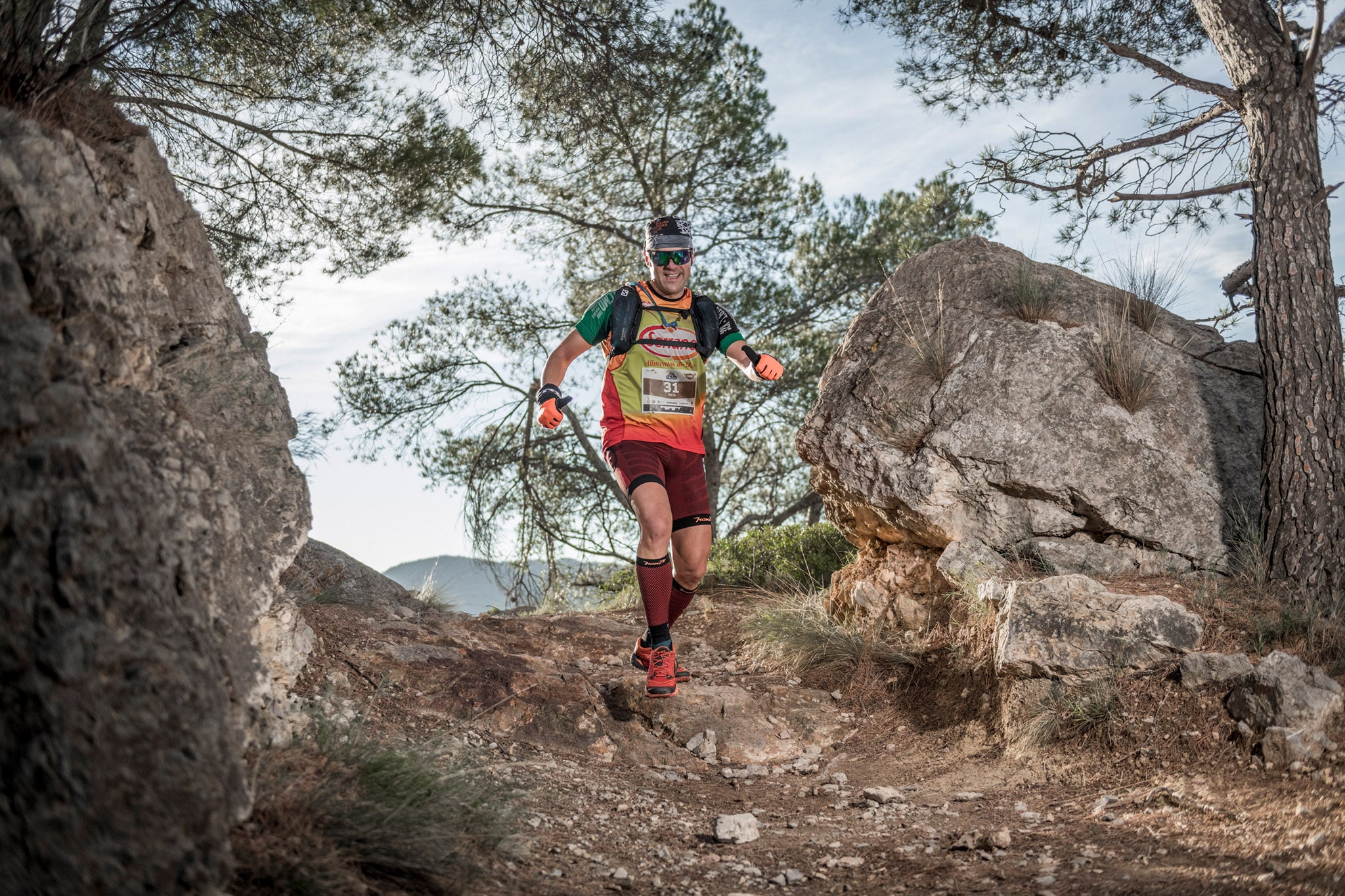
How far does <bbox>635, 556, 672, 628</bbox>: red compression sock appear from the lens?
5266mm

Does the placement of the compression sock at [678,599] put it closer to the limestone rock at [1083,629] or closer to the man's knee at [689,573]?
the man's knee at [689,573]

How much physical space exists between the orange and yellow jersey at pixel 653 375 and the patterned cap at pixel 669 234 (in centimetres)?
27

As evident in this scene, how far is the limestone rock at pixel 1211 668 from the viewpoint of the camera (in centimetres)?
427

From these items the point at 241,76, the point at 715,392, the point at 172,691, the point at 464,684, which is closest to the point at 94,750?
the point at 172,691

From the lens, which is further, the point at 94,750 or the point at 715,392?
the point at 715,392

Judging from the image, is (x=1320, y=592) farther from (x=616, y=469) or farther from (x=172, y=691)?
(x=172, y=691)

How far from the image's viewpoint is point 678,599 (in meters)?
5.76

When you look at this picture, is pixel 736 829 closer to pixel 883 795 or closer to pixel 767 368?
pixel 883 795

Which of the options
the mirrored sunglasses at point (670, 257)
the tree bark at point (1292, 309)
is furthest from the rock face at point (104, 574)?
the tree bark at point (1292, 309)

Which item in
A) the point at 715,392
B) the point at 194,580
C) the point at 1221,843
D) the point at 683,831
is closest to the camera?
the point at 194,580

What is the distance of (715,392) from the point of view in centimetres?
1163

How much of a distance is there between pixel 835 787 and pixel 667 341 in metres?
2.61

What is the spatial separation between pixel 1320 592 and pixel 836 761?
→ 292 cm

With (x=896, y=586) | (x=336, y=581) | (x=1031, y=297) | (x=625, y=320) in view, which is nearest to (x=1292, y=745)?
(x=896, y=586)
